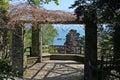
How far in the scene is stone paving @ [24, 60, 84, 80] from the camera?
17.2 metres

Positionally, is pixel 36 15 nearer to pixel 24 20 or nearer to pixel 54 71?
pixel 24 20

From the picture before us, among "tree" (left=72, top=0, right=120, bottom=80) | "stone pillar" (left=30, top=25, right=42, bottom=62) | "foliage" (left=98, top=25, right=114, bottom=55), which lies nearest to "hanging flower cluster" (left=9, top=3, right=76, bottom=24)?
"stone pillar" (left=30, top=25, right=42, bottom=62)

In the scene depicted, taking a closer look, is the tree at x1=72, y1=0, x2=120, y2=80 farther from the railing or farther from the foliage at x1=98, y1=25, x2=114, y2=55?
the railing

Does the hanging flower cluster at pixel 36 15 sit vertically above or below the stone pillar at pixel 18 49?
above

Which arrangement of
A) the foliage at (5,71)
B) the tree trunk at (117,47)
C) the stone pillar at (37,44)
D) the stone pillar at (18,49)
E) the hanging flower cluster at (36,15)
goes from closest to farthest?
the foliage at (5,71) → the tree trunk at (117,47) → the hanging flower cluster at (36,15) → the stone pillar at (18,49) → the stone pillar at (37,44)

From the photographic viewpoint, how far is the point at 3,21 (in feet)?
53.0

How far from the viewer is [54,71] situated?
62.4 feet

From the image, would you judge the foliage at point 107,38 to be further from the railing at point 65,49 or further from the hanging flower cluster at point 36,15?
the railing at point 65,49

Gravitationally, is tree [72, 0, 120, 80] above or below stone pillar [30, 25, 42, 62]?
above

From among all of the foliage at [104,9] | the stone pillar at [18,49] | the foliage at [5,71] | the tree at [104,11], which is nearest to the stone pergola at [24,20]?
the stone pillar at [18,49]

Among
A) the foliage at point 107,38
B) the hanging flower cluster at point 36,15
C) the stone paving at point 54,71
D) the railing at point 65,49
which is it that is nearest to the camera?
the foliage at point 107,38

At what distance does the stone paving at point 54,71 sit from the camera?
17.2m

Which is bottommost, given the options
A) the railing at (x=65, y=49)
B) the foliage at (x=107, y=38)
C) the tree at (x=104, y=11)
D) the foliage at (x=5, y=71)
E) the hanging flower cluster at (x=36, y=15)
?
the foliage at (x=5, y=71)

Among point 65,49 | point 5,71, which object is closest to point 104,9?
point 5,71
